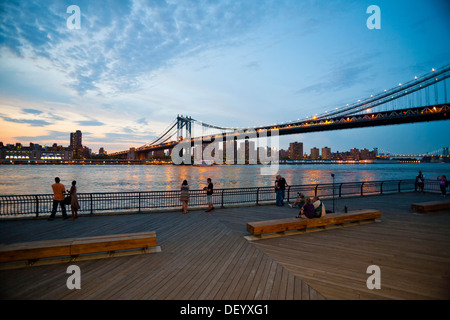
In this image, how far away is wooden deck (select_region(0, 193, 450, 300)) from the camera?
407 centimetres

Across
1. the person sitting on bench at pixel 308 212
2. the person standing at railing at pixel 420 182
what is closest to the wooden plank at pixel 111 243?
the person sitting on bench at pixel 308 212

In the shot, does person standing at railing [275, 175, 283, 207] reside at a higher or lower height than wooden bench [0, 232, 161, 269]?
higher

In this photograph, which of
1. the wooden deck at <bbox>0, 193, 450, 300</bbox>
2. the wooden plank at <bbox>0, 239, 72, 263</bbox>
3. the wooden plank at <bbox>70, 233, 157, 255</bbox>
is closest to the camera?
the wooden deck at <bbox>0, 193, 450, 300</bbox>

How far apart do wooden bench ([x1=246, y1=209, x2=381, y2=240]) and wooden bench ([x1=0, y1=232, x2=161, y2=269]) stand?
9.45 ft

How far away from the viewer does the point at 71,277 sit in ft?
15.0

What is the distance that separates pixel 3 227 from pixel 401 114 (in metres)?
67.9

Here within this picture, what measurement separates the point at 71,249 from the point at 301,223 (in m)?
6.28

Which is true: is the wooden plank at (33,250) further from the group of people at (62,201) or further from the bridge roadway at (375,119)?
the bridge roadway at (375,119)

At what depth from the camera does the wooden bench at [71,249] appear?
4.91 meters

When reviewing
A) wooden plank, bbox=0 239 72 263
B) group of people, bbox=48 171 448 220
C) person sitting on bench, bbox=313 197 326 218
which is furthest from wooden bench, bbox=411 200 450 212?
wooden plank, bbox=0 239 72 263

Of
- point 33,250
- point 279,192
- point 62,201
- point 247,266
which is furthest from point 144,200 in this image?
point 247,266

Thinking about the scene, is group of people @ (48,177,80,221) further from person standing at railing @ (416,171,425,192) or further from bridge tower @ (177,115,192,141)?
bridge tower @ (177,115,192,141)
